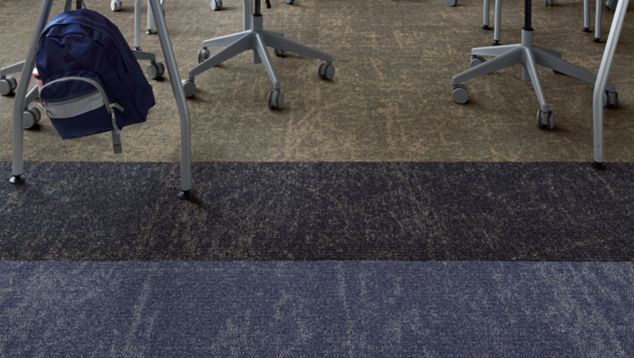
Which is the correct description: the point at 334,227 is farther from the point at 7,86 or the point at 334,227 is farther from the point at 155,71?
the point at 7,86

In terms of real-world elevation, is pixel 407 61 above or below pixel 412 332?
above

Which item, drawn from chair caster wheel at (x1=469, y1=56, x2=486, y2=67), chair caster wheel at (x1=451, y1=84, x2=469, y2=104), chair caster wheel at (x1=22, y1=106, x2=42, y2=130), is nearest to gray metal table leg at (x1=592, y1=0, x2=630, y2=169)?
chair caster wheel at (x1=451, y1=84, x2=469, y2=104)

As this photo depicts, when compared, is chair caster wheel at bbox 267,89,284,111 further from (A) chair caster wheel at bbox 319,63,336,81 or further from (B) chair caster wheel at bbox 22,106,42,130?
(B) chair caster wheel at bbox 22,106,42,130

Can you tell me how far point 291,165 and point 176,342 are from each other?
0.88 metres

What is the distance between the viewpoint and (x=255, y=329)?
65.1 inches

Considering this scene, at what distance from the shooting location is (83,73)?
2104mm

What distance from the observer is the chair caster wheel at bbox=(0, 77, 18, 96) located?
2904mm

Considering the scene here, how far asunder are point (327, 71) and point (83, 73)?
1167 mm

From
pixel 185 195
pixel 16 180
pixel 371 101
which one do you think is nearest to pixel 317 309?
pixel 185 195

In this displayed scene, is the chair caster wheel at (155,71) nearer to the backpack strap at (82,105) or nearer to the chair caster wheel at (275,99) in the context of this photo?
the chair caster wheel at (275,99)

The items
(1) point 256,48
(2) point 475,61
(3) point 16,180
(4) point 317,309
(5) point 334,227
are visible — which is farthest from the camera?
(2) point 475,61

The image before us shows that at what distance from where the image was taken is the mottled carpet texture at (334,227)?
1650 millimetres

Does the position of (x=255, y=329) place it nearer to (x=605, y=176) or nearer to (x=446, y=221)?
(x=446, y=221)

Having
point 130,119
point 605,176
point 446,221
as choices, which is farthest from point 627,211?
point 130,119
